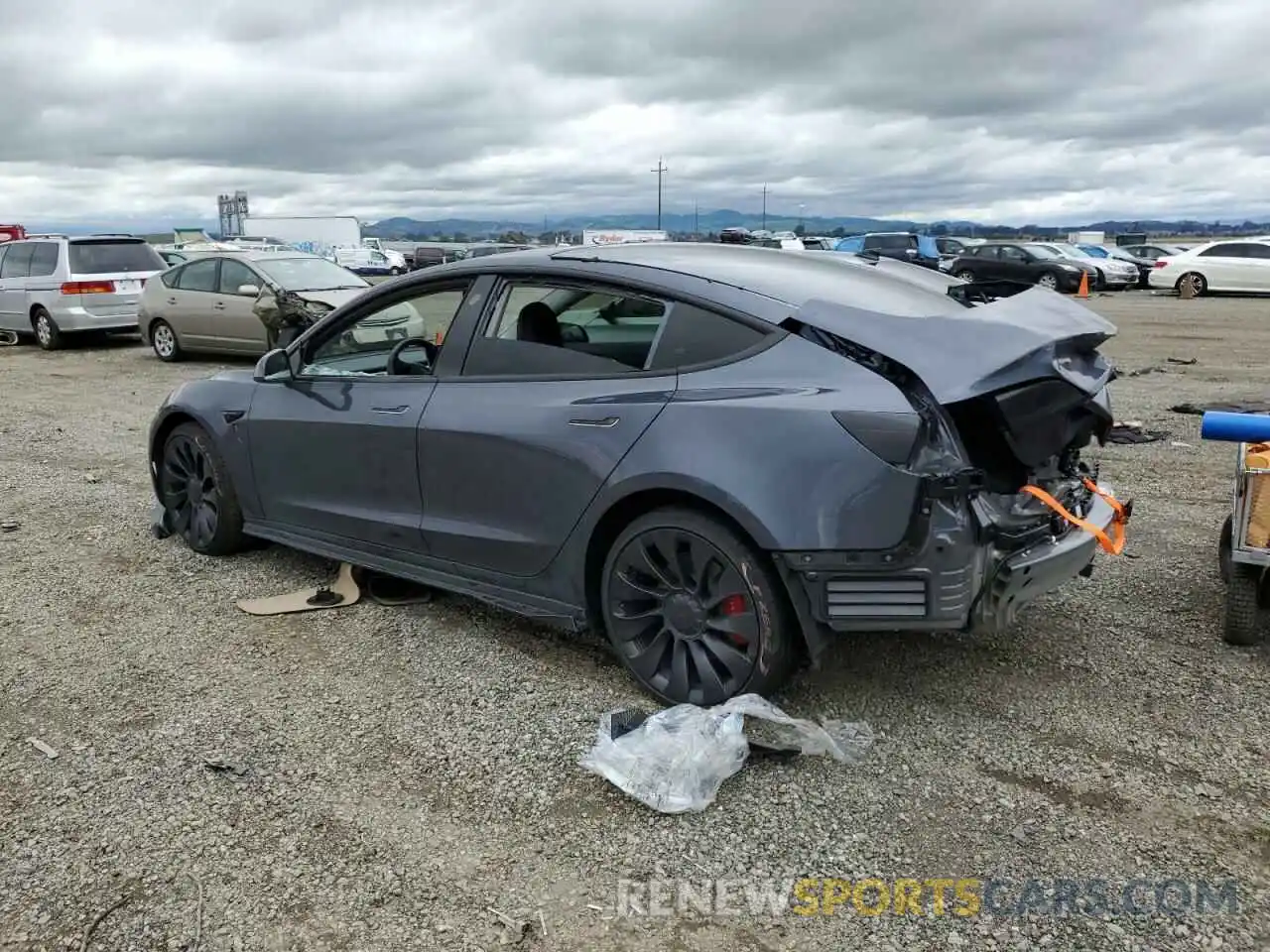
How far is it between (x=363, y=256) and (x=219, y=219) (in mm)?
23256

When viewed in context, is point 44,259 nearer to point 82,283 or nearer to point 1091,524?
point 82,283

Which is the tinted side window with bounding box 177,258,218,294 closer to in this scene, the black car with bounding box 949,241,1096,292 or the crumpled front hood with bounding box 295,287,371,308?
the crumpled front hood with bounding box 295,287,371,308

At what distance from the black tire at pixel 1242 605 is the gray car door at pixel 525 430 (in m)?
2.36

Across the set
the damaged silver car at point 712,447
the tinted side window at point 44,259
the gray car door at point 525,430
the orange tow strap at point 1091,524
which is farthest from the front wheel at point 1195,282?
the gray car door at point 525,430

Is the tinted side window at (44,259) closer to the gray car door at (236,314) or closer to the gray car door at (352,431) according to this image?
the gray car door at (236,314)

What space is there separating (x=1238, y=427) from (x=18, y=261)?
1741 cm

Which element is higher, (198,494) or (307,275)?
(307,275)

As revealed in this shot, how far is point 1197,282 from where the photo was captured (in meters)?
24.5

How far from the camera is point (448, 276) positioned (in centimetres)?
410

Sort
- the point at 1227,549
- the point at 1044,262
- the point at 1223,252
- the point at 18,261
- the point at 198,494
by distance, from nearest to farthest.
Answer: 1. the point at 1227,549
2. the point at 198,494
3. the point at 18,261
4. the point at 1223,252
5. the point at 1044,262

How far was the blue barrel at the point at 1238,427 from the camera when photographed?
3297 millimetres

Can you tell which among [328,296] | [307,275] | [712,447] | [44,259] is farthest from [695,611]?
[44,259]

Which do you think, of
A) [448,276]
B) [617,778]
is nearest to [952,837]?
[617,778]

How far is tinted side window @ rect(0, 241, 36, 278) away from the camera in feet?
51.8
